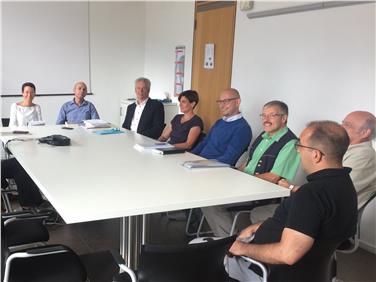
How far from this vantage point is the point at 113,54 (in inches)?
273

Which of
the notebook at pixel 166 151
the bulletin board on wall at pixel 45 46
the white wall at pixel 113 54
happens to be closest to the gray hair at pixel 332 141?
the notebook at pixel 166 151

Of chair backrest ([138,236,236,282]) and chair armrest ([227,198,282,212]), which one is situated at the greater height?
chair backrest ([138,236,236,282])

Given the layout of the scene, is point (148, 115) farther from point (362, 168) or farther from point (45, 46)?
point (45, 46)

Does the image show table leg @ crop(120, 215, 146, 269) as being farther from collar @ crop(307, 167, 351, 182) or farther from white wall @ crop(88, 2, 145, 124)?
white wall @ crop(88, 2, 145, 124)

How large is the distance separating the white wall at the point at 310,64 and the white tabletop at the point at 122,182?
1.48m

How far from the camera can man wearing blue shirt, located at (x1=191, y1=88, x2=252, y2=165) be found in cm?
334

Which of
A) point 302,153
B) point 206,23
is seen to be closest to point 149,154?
point 302,153

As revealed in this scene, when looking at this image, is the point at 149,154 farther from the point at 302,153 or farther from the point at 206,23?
the point at 206,23

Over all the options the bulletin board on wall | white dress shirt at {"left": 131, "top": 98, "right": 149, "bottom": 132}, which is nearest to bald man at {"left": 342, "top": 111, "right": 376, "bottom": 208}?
white dress shirt at {"left": 131, "top": 98, "right": 149, "bottom": 132}

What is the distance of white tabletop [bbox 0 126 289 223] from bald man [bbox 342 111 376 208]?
50cm

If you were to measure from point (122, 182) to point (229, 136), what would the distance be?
4.74 ft

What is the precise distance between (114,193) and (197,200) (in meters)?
0.40

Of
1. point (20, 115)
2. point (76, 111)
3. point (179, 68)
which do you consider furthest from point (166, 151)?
point (179, 68)

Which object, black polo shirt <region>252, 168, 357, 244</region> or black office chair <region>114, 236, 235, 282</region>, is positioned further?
black polo shirt <region>252, 168, 357, 244</region>
